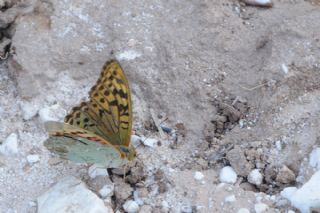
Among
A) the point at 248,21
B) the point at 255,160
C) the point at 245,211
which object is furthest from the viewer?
the point at 248,21

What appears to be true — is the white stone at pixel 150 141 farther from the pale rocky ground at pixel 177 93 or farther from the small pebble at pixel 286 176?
the small pebble at pixel 286 176

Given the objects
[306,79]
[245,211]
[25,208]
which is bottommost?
[25,208]

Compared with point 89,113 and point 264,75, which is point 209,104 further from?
point 89,113

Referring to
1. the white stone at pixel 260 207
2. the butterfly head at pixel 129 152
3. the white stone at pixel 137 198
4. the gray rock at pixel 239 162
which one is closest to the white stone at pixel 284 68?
the gray rock at pixel 239 162

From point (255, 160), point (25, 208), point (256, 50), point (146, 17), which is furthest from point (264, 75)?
point (25, 208)

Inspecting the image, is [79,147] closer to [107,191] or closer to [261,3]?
[107,191]

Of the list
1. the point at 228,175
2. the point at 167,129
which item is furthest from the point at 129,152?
the point at 228,175
